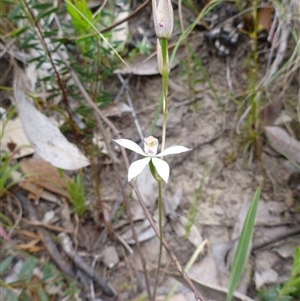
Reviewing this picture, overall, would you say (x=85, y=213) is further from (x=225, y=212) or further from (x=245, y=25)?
(x=245, y=25)

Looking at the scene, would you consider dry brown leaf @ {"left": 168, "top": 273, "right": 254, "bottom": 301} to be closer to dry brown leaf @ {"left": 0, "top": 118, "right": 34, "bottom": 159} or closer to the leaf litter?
the leaf litter

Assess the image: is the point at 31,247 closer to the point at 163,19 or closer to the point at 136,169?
the point at 136,169

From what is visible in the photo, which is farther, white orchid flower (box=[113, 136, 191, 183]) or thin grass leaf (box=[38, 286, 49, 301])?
thin grass leaf (box=[38, 286, 49, 301])

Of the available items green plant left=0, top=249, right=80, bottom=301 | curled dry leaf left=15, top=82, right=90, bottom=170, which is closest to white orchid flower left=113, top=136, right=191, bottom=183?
curled dry leaf left=15, top=82, right=90, bottom=170

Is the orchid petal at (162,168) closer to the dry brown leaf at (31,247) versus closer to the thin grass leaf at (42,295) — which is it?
the thin grass leaf at (42,295)

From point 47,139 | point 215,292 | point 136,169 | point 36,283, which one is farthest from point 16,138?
point 136,169

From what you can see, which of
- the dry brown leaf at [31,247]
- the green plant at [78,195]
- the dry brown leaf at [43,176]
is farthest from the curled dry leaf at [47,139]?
the dry brown leaf at [31,247]

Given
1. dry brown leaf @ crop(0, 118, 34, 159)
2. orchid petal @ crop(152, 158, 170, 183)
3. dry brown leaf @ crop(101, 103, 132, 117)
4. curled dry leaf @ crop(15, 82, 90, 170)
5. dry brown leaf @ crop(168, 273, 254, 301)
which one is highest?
orchid petal @ crop(152, 158, 170, 183)

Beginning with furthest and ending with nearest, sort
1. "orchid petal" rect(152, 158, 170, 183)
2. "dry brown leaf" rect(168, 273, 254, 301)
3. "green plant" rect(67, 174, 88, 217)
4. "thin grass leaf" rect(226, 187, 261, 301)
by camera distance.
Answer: "green plant" rect(67, 174, 88, 217) → "dry brown leaf" rect(168, 273, 254, 301) → "thin grass leaf" rect(226, 187, 261, 301) → "orchid petal" rect(152, 158, 170, 183)
